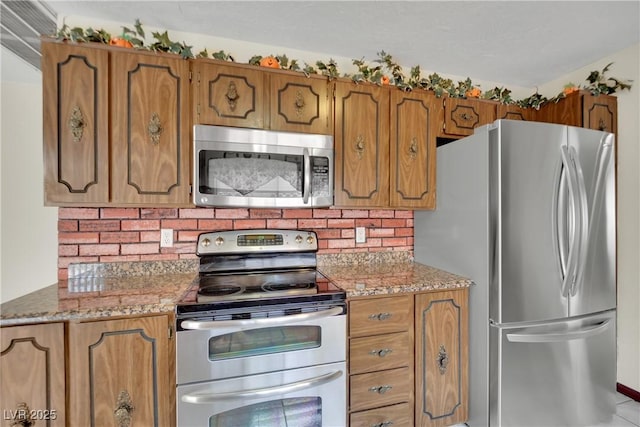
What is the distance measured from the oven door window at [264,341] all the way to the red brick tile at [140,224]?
938 mm

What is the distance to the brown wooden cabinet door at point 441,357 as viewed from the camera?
1.64 metres

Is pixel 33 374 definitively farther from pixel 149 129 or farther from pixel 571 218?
pixel 571 218

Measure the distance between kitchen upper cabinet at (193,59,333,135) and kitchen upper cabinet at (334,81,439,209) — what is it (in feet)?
0.48

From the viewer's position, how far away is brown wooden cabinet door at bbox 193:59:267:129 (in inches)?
63.1

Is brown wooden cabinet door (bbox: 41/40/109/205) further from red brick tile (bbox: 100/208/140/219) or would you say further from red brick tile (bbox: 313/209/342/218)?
red brick tile (bbox: 313/209/342/218)

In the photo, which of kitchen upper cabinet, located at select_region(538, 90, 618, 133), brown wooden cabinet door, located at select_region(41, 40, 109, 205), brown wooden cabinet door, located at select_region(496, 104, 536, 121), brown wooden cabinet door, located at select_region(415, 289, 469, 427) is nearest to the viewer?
brown wooden cabinet door, located at select_region(41, 40, 109, 205)

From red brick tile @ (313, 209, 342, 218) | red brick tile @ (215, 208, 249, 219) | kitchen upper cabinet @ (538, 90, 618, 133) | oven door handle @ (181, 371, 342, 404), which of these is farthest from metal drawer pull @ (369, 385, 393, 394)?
kitchen upper cabinet @ (538, 90, 618, 133)

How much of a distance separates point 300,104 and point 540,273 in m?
1.75

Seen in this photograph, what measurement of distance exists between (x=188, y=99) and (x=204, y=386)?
1.52 meters

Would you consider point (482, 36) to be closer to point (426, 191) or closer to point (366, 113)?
point (366, 113)

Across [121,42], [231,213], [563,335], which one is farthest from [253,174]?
[563,335]

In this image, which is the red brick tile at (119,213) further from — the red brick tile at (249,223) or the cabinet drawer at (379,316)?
the cabinet drawer at (379,316)

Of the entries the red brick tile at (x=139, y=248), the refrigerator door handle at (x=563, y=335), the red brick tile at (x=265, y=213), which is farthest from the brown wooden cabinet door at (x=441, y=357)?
the red brick tile at (x=139, y=248)

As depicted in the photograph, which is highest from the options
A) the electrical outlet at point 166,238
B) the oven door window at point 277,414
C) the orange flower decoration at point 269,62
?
the orange flower decoration at point 269,62
